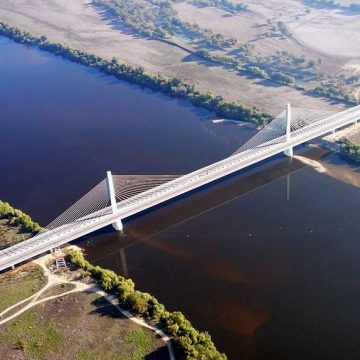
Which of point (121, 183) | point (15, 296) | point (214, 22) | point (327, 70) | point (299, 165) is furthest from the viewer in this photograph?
point (214, 22)

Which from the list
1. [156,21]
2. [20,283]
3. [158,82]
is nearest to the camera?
[20,283]

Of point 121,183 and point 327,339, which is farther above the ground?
point 121,183

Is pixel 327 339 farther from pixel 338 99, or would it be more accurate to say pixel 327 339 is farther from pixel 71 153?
pixel 338 99

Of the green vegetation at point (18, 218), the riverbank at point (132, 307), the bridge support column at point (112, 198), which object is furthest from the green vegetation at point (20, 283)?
the bridge support column at point (112, 198)

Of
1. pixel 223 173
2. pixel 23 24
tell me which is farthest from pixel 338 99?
pixel 23 24

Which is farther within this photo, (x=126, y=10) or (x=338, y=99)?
(x=126, y=10)

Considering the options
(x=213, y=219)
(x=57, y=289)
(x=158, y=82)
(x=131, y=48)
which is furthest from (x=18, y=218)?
(x=131, y=48)

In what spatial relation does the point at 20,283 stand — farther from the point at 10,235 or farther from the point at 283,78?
the point at 283,78

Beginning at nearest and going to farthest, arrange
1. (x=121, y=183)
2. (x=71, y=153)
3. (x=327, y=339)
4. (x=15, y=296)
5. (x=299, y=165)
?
1. (x=327, y=339)
2. (x=15, y=296)
3. (x=121, y=183)
4. (x=299, y=165)
5. (x=71, y=153)

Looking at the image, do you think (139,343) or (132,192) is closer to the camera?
(139,343)
